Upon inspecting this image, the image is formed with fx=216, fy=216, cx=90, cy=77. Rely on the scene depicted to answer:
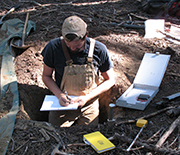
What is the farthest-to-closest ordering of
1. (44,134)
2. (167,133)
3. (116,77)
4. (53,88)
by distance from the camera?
(116,77)
(53,88)
(44,134)
(167,133)

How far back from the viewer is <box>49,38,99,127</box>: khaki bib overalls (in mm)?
3297

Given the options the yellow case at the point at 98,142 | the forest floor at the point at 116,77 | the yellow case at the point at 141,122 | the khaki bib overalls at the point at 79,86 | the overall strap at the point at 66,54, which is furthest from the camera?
the khaki bib overalls at the point at 79,86

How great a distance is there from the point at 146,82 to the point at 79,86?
1427mm

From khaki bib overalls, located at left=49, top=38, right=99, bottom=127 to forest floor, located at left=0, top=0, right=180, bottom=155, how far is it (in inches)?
15.5

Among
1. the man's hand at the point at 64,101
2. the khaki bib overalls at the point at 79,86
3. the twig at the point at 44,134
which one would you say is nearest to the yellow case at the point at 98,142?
the twig at the point at 44,134

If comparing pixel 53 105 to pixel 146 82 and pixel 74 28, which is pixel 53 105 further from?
pixel 146 82

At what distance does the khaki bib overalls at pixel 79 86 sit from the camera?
130 inches

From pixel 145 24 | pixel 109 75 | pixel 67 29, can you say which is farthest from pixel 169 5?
pixel 67 29

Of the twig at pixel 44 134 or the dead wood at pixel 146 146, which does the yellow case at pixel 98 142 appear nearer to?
the dead wood at pixel 146 146

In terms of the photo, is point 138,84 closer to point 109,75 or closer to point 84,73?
point 109,75

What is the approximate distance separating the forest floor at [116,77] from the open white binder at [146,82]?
11 centimetres

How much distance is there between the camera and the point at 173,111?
3.05 metres

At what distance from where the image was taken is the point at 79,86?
3.48 metres

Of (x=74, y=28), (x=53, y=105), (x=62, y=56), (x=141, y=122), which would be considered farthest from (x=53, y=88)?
(x=141, y=122)
